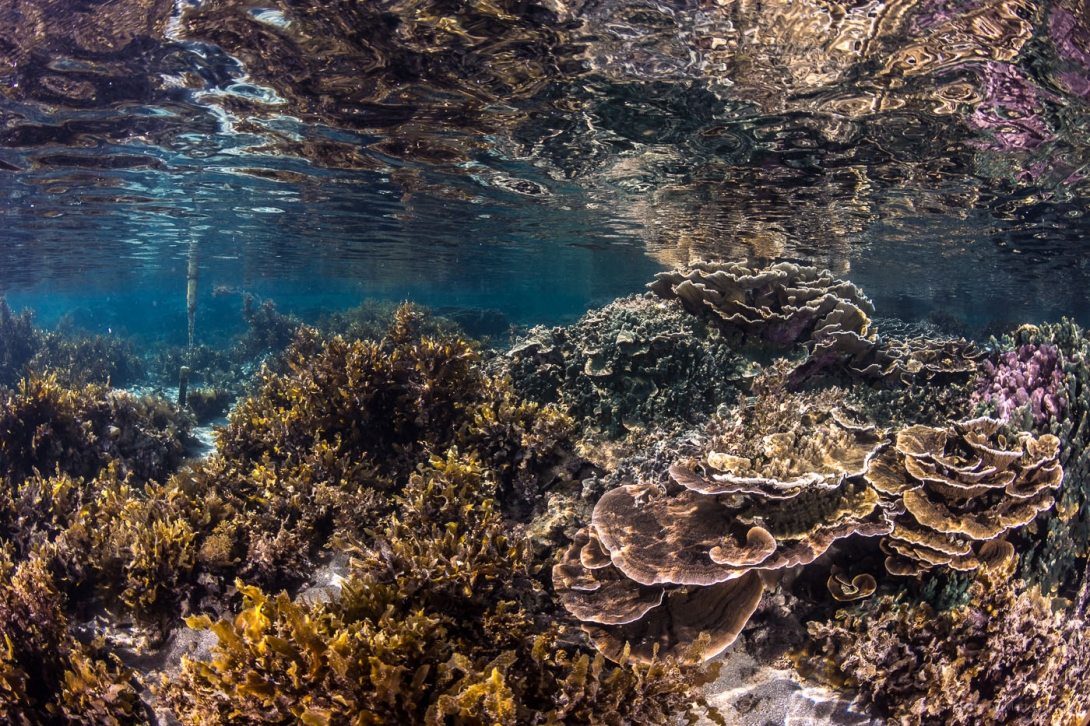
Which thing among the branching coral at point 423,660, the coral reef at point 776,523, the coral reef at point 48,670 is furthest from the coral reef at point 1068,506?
the coral reef at point 48,670

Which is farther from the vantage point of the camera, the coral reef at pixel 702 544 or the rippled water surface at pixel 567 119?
the rippled water surface at pixel 567 119

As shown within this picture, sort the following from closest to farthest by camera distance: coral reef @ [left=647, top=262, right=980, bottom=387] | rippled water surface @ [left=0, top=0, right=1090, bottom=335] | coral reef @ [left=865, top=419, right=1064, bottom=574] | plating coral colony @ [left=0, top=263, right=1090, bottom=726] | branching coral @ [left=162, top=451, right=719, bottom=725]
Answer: branching coral @ [left=162, top=451, right=719, bottom=725], plating coral colony @ [left=0, top=263, right=1090, bottom=726], coral reef @ [left=865, top=419, right=1064, bottom=574], rippled water surface @ [left=0, top=0, right=1090, bottom=335], coral reef @ [left=647, top=262, right=980, bottom=387]

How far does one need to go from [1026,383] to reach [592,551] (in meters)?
6.34

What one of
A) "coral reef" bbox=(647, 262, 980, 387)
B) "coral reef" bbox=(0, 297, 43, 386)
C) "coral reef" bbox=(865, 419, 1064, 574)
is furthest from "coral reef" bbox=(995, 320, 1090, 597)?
"coral reef" bbox=(0, 297, 43, 386)

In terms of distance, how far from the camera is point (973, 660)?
4.04 m

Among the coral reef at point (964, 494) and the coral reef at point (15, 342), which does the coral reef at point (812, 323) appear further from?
the coral reef at point (15, 342)

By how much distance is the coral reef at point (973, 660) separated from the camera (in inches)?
150

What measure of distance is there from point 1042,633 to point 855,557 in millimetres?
1357

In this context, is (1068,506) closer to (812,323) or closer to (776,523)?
(776,523)

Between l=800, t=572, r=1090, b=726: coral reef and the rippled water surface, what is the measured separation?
7.20 m

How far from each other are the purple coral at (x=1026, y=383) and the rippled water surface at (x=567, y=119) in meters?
4.45

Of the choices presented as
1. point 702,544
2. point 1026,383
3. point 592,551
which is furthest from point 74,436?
point 1026,383

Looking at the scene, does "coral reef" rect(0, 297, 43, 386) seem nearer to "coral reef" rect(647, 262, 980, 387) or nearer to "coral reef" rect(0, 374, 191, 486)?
"coral reef" rect(0, 374, 191, 486)

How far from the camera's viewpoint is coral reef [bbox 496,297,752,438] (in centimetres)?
767
